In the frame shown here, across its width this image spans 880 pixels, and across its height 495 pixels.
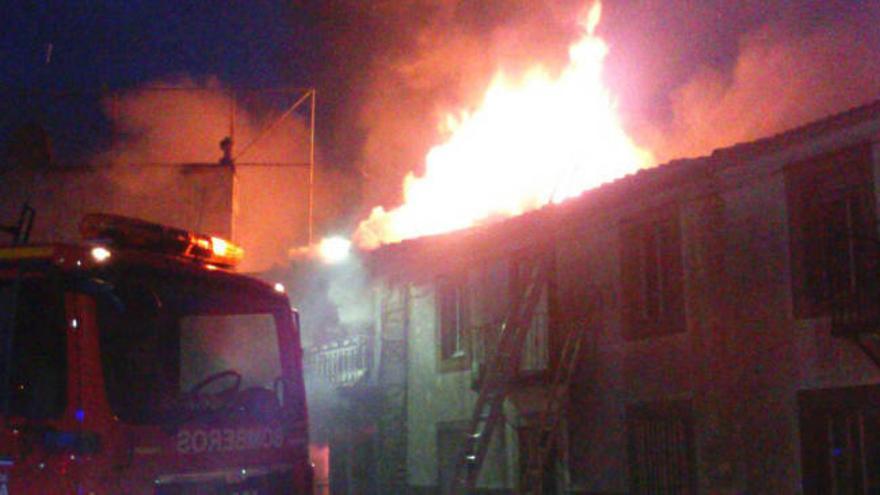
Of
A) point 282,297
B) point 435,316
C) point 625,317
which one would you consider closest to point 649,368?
point 625,317

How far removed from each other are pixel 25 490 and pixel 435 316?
1516cm

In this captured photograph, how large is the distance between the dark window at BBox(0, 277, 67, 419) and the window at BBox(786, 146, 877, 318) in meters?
9.02

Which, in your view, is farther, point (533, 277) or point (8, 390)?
point (533, 277)

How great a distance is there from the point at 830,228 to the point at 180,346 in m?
8.78

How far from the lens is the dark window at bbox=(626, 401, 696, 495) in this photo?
14852 millimetres

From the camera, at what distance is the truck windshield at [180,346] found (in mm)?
6473

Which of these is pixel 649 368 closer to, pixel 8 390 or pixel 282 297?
pixel 282 297

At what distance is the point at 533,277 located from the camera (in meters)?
17.9

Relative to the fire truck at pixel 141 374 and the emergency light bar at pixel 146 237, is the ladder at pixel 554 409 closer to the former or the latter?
the fire truck at pixel 141 374

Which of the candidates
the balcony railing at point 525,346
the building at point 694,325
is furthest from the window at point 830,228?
the balcony railing at point 525,346

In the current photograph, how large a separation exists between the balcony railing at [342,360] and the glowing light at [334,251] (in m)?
1.81

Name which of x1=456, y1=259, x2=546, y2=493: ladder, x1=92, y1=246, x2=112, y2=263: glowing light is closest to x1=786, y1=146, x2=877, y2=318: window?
x1=456, y1=259, x2=546, y2=493: ladder

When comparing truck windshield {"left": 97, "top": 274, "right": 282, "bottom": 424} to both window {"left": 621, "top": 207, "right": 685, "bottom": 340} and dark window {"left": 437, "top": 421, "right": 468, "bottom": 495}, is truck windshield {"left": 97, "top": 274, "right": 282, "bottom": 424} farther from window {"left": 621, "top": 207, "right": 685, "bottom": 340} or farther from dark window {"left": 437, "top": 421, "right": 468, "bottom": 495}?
dark window {"left": 437, "top": 421, "right": 468, "bottom": 495}

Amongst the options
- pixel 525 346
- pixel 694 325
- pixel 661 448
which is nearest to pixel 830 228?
pixel 694 325
